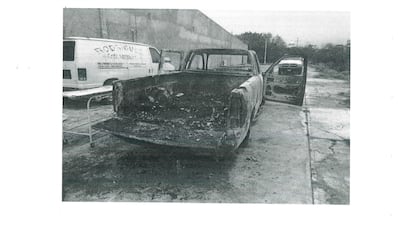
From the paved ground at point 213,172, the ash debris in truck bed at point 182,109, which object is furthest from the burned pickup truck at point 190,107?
the paved ground at point 213,172

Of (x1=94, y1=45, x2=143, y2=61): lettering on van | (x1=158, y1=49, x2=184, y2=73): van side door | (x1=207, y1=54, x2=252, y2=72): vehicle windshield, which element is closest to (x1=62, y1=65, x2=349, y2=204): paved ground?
(x1=207, y1=54, x2=252, y2=72): vehicle windshield

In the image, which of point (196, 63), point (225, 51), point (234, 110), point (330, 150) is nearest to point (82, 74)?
point (196, 63)

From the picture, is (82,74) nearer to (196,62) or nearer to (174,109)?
(196,62)

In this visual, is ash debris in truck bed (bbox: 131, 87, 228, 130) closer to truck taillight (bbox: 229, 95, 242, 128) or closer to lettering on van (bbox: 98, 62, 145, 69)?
truck taillight (bbox: 229, 95, 242, 128)

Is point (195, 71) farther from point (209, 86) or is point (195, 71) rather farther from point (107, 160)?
point (107, 160)

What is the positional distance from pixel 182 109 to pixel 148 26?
4.09 m

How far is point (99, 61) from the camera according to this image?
4910mm

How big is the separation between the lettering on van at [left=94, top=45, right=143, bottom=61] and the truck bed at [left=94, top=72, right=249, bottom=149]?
5.94ft

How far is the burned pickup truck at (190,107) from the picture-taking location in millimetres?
2385

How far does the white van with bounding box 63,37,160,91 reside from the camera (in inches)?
176

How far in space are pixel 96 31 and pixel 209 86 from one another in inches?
129
